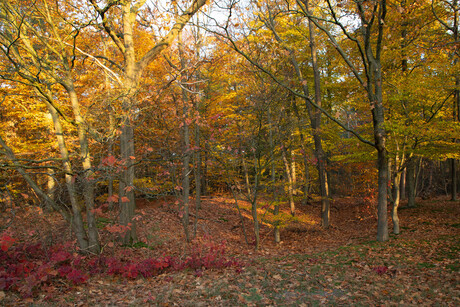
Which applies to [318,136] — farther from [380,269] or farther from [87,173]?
[87,173]

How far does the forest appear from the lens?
5414mm

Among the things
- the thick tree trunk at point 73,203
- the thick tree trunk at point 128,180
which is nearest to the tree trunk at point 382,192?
the thick tree trunk at point 128,180

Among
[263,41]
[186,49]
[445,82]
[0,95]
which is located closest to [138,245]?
[186,49]

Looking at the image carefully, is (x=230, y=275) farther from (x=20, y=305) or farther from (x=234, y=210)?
(x=234, y=210)

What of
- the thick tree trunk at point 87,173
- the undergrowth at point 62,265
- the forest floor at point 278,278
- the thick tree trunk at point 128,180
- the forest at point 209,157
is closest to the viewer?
the forest floor at point 278,278

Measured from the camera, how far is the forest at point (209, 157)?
541 cm

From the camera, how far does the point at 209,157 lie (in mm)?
10664

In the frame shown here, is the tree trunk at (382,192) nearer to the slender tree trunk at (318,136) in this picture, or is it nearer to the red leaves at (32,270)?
the slender tree trunk at (318,136)

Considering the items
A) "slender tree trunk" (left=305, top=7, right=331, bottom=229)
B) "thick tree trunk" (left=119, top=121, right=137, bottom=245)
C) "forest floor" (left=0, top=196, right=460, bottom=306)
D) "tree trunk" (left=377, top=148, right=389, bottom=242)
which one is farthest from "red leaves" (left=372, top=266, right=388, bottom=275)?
"slender tree trunk" (left=305, top=7, right=331, bottom=229)

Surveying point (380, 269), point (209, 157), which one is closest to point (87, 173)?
point (209, 157)

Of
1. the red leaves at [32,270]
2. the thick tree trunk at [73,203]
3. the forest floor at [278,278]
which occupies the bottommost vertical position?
the forest floor at [278,278]

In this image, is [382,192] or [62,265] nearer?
[62,265]

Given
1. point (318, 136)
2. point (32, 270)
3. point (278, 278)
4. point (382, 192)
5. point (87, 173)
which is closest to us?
point (32, 270)

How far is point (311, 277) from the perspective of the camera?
5918 millimetres
